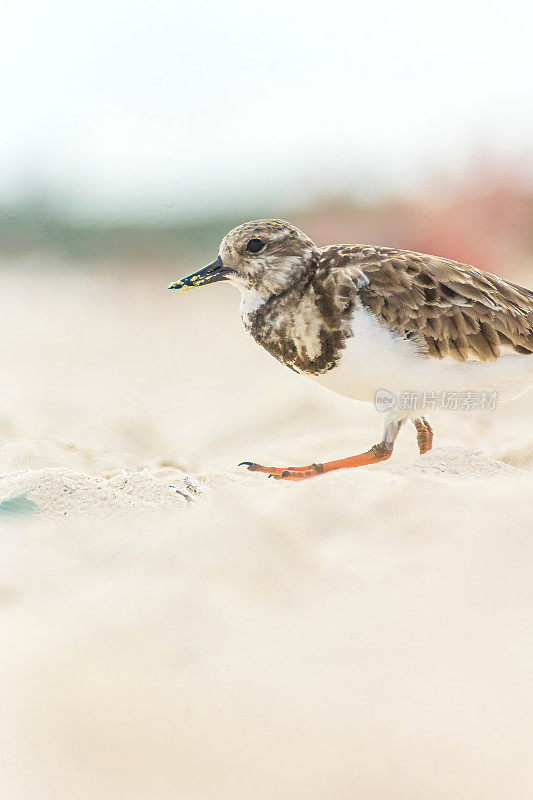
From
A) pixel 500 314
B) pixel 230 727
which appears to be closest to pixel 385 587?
pixel 230 727

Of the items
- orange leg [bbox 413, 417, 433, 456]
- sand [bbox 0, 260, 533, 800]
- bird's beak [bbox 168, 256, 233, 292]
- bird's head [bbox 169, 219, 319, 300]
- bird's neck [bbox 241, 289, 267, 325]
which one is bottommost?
sand [bbox 0, 260, 533, 800]

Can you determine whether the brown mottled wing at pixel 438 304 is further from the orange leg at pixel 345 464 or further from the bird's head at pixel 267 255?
the orange leg at pixel 345 464

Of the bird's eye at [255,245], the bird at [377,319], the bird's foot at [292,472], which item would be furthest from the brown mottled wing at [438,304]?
the bird's foot at [292,472]

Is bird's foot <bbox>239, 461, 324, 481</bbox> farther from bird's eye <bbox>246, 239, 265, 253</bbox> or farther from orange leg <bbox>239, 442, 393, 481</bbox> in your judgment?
bird's eye <bbox>246, 239, 265, 253</bbox>

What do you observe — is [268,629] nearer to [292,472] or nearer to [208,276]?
[292,472]

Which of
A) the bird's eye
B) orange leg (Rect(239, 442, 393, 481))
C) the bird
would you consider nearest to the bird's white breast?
the bird

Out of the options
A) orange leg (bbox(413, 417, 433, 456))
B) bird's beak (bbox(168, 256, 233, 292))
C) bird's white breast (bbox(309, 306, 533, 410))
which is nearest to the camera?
bird's white breast (bbox(309, 306, 533, 410))

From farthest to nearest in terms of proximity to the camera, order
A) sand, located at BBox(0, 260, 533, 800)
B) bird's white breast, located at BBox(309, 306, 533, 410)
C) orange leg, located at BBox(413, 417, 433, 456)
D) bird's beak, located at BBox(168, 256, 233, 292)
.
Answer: orange leg, located at BBox(413, 417, 433, 456) < bird's beak, located at BBox(168, 256, 233, 292) < bird's white breast, located at BBox(309, 306, 533, 410) < sand, located at BBox(0, 260, 533, 800)
